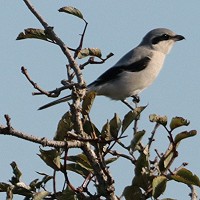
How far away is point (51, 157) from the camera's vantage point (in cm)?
283

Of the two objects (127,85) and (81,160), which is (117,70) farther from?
(81,160)

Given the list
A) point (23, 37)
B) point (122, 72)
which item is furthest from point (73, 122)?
point (122, 72)

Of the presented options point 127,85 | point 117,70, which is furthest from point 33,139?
point 117,70

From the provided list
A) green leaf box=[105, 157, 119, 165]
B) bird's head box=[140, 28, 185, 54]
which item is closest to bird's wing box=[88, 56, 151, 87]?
bird's head box=[140, 28, 185, 54]

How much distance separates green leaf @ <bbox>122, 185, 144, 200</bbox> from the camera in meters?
2.75

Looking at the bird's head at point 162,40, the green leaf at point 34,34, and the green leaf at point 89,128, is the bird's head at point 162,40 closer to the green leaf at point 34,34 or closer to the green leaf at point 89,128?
the green leaf at point 34,34

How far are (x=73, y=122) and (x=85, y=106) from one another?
4.9 inches

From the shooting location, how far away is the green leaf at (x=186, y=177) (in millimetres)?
2764

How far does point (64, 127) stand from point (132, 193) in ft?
1.71

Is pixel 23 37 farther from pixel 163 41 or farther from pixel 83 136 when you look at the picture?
pixel 163 41

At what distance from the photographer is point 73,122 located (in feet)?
9.32

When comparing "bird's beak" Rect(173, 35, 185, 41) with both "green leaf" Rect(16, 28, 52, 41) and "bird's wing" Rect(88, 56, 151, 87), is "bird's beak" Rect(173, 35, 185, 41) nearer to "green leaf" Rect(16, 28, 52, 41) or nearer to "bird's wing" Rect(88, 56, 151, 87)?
"bird's wing" Rect(88, 56, 151, 87)

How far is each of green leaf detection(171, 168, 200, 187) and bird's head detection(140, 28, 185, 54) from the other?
5818 mm

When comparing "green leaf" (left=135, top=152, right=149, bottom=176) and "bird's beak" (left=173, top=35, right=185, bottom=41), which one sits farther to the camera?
"bird's beak" (left=173, top=35, right=185, bottom=41)
